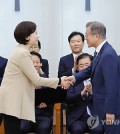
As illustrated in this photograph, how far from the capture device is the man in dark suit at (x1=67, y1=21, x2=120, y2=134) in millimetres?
2531

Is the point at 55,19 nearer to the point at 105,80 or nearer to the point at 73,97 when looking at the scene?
the point at 73,97

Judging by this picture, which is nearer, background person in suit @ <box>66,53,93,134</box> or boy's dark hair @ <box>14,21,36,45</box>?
boy's dark hair @ <box>14,21,36,45</box>

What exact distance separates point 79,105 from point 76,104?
0.03 meters

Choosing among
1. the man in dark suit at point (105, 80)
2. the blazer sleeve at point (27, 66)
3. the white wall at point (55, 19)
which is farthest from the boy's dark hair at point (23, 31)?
the white wall at point (55, 19)

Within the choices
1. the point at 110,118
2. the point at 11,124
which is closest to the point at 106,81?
the point at 110,118

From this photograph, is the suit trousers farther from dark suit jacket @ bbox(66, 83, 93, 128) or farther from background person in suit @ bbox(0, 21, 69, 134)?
dark suit jacket @ bbox(66, 83, 93, 128)

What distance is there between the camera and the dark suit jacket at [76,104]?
338cm

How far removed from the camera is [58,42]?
4.73 metres

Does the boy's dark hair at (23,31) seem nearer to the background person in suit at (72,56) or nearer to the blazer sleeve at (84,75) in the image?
the blazer sleeve at (84,75)

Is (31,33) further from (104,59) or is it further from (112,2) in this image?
(112,2)

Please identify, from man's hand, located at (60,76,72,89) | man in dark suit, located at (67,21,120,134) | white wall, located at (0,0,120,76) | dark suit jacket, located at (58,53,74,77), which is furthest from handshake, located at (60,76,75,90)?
white wall, located at (0,0,120,76)

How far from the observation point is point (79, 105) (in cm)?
343

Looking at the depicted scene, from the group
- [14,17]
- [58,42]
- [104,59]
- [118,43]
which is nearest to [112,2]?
[118,43]

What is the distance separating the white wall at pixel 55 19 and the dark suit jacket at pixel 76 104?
1.37 m
